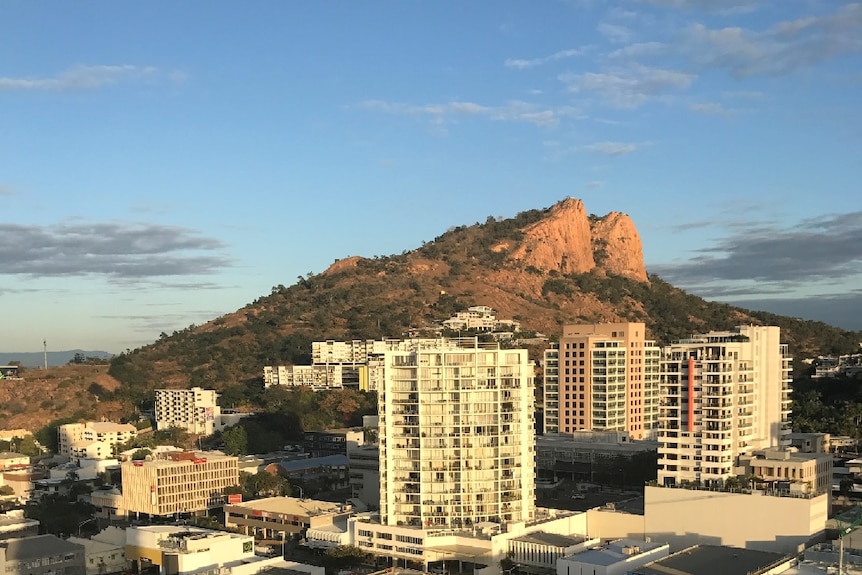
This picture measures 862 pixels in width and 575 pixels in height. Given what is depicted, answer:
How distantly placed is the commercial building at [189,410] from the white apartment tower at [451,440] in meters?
54.7

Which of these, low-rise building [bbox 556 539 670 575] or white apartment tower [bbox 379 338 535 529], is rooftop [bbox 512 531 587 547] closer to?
low-rise building [bbox 556 539 670 575]

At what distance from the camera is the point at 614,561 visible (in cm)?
4247

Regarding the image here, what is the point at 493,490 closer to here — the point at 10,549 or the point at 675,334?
the point at 10,549

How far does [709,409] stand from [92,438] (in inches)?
2523

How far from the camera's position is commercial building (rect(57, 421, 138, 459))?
9206 cm

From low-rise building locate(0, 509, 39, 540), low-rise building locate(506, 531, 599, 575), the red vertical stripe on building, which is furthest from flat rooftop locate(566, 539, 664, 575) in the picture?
low-rise building locate(0, 509, 39, 540)

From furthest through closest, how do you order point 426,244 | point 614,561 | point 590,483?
point 426,244
point 590,483
point 614,561

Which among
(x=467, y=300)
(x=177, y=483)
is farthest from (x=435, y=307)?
(x=177, y=483)

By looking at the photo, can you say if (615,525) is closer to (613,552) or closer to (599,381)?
(613,552)

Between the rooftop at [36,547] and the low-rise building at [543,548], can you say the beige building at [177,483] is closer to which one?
the rooftop at [36,547]

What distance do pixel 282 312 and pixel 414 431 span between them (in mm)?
103058

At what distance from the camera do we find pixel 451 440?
51594 millimetres

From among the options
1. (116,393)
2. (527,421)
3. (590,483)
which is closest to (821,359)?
(590,483)

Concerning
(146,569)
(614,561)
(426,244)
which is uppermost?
(426,244)
